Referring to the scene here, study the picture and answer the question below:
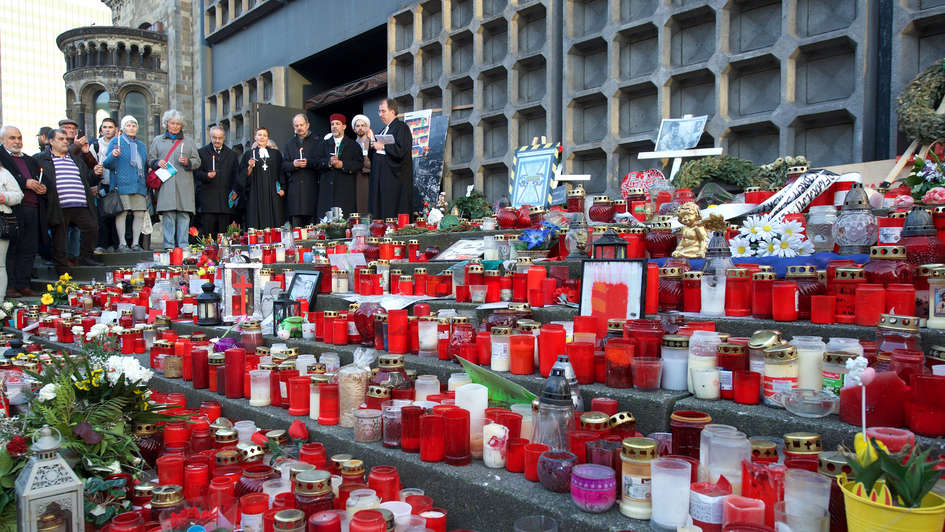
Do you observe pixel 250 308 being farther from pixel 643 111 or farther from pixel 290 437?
pixel 643 111

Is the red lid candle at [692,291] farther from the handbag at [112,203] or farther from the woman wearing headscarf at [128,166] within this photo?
the handbag at [112,203]

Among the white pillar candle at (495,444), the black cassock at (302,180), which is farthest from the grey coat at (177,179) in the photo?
the white pillar candle at (495,444)

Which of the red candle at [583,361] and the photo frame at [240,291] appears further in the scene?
the photo frame at [240,291]

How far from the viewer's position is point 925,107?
353 centimetres

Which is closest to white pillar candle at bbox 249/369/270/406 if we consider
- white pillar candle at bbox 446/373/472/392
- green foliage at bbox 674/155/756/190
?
white pillar candle at bbox 446/373/472/392

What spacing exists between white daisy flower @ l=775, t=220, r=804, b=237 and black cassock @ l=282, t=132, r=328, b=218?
5.25m

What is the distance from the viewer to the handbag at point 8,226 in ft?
16.6

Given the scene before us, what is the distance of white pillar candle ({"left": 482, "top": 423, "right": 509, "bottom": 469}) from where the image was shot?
1.70 m

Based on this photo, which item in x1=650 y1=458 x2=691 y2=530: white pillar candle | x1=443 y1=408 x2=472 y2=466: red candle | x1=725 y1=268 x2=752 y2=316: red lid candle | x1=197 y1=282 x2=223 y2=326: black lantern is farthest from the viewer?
x1=197 y1=282 x2=223 y2=326: black lantern

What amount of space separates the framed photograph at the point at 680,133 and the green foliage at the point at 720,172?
2.64ft

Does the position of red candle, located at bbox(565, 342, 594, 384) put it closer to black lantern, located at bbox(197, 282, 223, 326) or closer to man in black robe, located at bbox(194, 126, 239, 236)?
black lantern, located at bbox(197, 282, 223, 326)

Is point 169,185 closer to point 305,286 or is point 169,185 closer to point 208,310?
point 208,310

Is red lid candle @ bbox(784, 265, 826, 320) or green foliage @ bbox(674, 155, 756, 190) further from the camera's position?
green foliage @ bbox(674, 155, 756, 190)

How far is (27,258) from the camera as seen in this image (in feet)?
18.8
